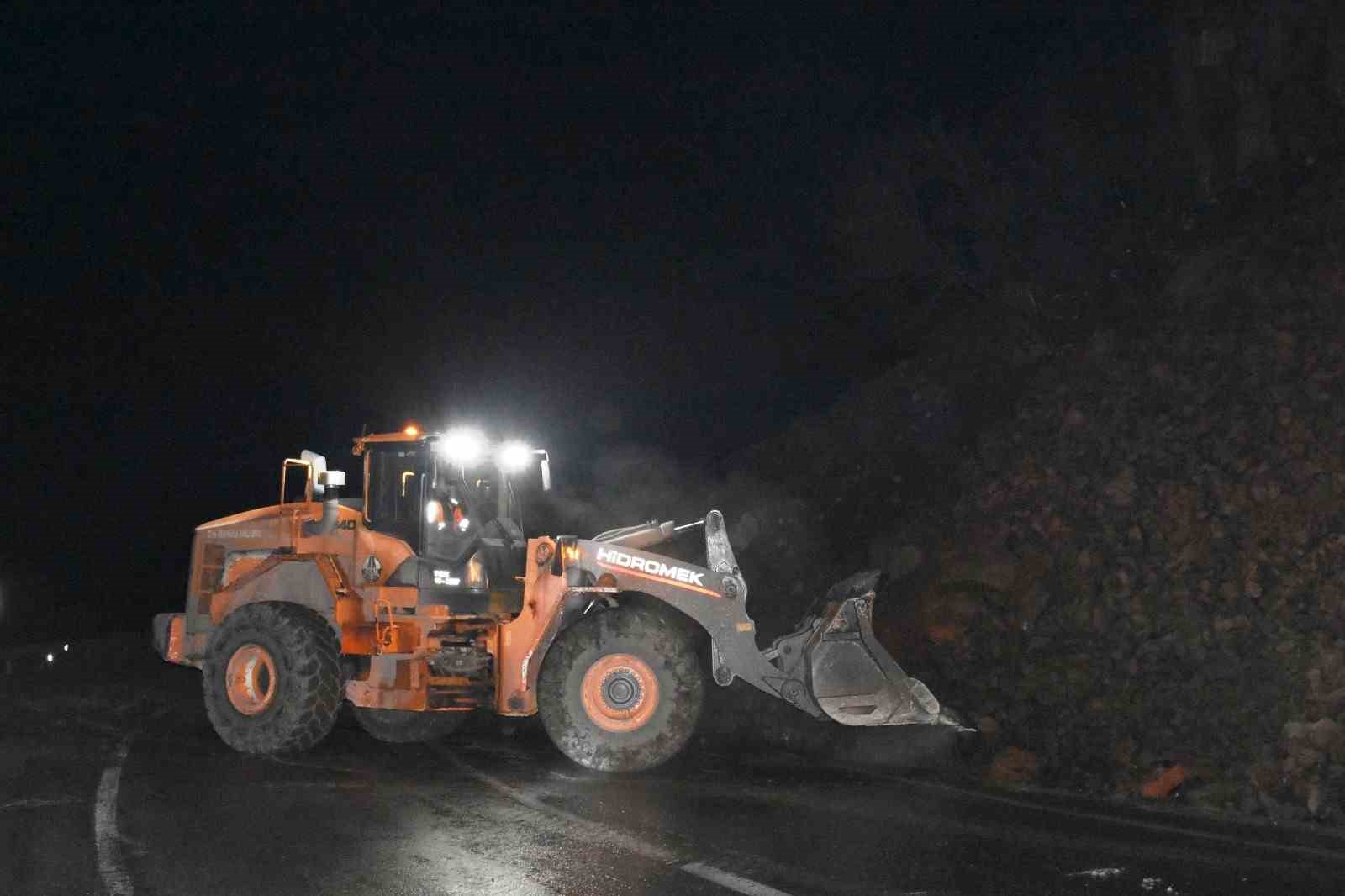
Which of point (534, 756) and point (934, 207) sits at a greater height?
point (934, 207)

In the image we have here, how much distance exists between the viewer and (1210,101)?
1825cm

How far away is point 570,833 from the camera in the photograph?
7078 mm

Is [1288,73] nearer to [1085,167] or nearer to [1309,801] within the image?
[1085,167]

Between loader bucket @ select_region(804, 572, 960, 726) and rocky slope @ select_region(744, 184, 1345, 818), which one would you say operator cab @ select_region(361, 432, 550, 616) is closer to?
loader bucket @ select_region(804, 572, 960, 726)

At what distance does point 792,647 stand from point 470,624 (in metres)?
2.97

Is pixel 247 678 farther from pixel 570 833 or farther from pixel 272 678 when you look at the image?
pixel 570 833

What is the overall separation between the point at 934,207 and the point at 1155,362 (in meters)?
7.62

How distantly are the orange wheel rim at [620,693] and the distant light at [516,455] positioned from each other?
2.49 m

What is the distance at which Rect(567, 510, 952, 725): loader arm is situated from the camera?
9.18 meters

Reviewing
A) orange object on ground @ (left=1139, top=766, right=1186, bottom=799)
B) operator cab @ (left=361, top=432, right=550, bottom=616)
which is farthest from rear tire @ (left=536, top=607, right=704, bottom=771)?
orange object on ground @ (left=1139, top=766, right=1186, bottom=799)

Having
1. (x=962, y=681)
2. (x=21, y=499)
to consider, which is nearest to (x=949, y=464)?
(x=962, y=681)

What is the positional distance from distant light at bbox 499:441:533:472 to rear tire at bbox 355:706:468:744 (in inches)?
101

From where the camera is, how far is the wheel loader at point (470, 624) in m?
9.20

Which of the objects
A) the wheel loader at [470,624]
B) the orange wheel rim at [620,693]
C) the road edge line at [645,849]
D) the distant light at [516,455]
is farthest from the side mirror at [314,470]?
the orange wheel rim at [620,693]
